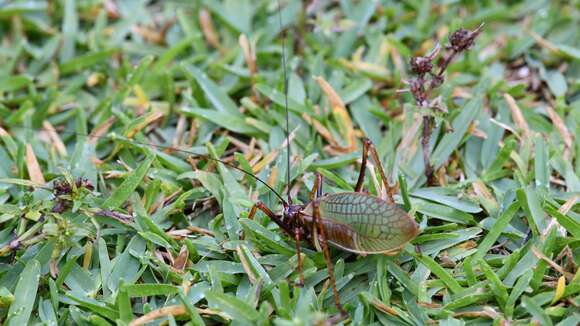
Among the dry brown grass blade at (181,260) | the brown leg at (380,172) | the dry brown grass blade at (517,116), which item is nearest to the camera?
the dry brown grass blade at (181,260)

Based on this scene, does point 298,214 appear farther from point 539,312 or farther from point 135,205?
point 539,312

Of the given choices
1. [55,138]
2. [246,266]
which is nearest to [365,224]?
[246,266]

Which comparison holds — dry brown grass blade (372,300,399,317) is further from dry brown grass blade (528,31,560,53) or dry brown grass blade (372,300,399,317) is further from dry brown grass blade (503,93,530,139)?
dry brown grass blade (528,31,560,53)

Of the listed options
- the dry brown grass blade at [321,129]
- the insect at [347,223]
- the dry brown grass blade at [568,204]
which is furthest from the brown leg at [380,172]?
the dry brown grass blade at [568,204]

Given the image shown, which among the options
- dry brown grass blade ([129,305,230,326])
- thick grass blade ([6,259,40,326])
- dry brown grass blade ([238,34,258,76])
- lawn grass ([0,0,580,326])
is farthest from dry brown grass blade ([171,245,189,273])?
dry brown grass blade ([238,34,258,76])

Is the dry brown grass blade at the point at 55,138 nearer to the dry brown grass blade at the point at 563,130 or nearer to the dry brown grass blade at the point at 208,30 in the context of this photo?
the dry brown grass blade at the point at 208,30

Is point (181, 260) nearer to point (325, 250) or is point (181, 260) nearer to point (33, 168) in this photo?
point (325, 250)
